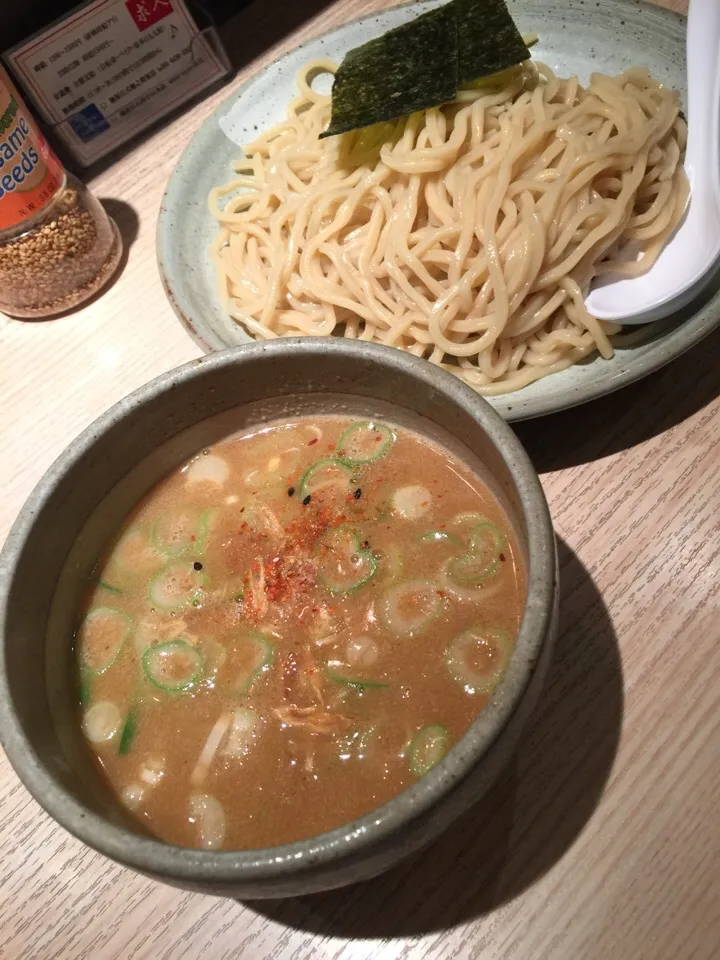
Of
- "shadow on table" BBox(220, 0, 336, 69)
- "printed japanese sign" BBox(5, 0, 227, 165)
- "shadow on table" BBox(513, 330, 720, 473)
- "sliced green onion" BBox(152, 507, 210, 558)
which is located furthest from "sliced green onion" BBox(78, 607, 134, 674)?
"shadow on table" BBox(220, 0, 336, 69)

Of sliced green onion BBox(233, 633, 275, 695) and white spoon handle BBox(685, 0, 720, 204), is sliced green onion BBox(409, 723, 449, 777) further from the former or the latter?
white spoon handle BBox(685, 0, 720, 204)

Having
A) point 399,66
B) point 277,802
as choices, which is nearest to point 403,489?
point 277,802

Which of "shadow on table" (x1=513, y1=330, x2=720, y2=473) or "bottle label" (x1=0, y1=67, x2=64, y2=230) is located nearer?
"shadow on table" (x1=513, y1=330, x2=720, y2=473)

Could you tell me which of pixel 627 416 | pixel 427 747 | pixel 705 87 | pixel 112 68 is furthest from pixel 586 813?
pixel 112 68

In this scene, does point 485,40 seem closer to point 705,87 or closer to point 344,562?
point 705,87

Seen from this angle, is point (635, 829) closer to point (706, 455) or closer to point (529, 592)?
point (529, 592)

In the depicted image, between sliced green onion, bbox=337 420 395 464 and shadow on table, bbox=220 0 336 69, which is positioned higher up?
shadow on table, bbox=220 0 336 69
